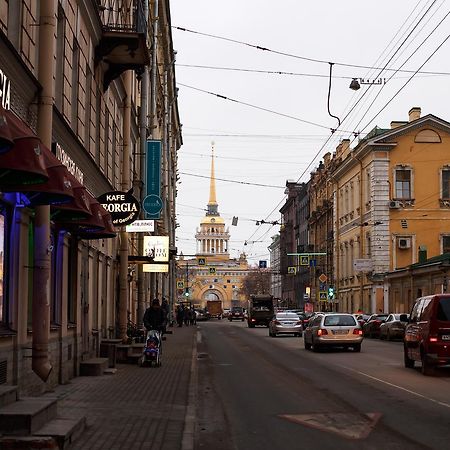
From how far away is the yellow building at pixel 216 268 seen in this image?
15550 cm

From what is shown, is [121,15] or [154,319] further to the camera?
[121,15]

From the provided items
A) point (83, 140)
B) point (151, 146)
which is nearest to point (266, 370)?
point (83, 140)

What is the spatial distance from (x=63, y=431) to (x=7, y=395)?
94 cm

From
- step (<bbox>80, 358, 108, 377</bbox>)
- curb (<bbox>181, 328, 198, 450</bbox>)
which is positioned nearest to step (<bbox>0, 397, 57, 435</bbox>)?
curb (<bbox>181, 328, 198, 450</bbox>)

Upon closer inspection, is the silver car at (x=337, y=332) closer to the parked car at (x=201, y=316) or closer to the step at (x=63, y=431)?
the step at (x=63, y=431)

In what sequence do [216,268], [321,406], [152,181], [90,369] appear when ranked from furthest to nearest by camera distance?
[216,268] → [152,181] → [90,369] → [321,406]

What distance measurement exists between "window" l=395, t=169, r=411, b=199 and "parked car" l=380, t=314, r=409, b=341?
807 inches

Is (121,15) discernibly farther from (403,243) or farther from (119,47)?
(403,243)

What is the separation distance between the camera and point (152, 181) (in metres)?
35.2

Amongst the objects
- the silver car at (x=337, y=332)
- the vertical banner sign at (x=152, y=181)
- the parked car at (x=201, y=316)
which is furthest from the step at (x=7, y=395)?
the parked car at (x=201, y=316)

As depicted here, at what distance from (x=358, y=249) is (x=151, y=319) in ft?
143

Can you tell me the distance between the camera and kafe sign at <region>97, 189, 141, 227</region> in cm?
1998

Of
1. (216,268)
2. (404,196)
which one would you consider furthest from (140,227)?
(216,268)

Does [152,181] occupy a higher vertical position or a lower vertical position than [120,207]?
higher
